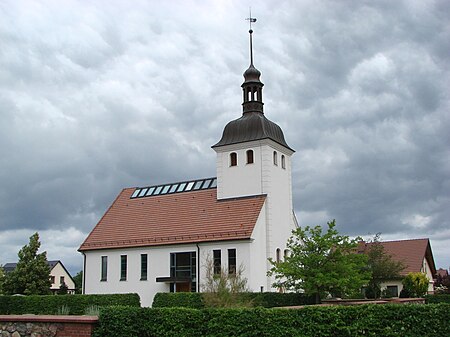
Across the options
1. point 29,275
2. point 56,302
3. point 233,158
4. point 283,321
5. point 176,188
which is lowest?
point 56,302

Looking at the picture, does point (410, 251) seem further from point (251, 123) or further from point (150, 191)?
point (150, 191)

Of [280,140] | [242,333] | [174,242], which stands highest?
[280,140]

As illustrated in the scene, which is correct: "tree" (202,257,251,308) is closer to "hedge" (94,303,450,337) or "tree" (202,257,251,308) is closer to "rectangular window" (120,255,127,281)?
"hedge" (94,303,450,337)

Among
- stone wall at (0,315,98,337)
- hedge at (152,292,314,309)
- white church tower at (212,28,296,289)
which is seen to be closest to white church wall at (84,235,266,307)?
white church tower at (212,28,296,289)

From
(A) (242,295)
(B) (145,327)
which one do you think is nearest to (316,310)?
(B) (145,327)

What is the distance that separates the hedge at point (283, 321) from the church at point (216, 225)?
20488 mm

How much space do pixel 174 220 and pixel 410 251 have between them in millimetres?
25909

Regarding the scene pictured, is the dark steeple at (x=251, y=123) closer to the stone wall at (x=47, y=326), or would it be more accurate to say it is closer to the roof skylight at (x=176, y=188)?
the roof skylight at (x=176, y=188)

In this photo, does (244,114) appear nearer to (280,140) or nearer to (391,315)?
(280,140)

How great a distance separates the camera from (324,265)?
2850 cm

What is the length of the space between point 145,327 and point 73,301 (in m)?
21.3

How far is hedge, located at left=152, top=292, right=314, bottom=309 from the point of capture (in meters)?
28.6

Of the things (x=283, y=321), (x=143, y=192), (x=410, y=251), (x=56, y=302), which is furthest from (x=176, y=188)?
(x=283, y=321)

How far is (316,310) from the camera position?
40.5 feet
